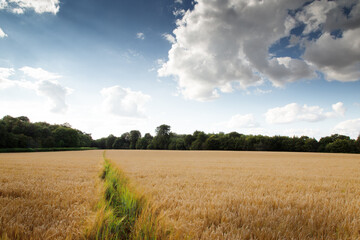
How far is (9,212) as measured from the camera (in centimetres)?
246

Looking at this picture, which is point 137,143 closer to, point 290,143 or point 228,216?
point 290,143

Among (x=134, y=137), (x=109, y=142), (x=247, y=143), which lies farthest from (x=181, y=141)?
(x=109, y=142)

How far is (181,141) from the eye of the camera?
10688 centimetres

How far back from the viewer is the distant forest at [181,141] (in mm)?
66119

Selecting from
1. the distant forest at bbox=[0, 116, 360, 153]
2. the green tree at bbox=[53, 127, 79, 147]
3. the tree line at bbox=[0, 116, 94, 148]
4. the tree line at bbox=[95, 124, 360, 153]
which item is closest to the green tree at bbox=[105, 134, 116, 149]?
the tree line at bbox=[95, 124, 360, 153]

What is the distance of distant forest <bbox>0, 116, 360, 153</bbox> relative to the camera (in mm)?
66119

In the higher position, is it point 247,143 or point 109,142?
point 247,143

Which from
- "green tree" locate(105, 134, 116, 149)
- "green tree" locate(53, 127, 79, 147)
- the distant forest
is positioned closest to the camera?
the distant forest

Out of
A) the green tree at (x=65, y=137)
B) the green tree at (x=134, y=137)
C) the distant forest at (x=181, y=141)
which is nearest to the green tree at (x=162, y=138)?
the distant forest at (x=181, y=141)

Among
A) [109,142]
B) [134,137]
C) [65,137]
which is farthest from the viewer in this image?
[109,142]

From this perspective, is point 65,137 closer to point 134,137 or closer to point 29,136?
point 29,136

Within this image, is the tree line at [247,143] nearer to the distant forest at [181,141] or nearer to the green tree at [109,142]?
the distant forest at [181,141]

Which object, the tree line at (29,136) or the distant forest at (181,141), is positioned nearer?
the tree line at (29,136)

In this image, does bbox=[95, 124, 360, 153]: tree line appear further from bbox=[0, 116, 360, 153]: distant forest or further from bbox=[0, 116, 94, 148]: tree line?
bbox=[0, 116, 94, 148]: tree line
